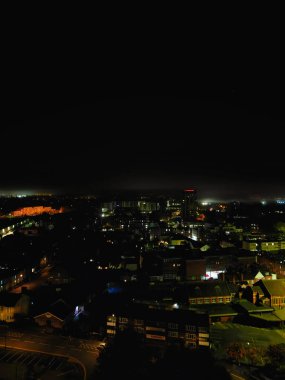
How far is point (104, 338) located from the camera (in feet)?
21.0

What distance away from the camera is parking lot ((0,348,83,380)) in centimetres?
507

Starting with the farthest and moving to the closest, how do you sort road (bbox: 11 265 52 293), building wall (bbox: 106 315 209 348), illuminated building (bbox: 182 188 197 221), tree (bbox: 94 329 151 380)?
illuminated building (bbox: 182 188 197 221), road (bbox: 11 265 52 293), building wall (bbox: 106 315 209 348), tree (bbox: 94 329 151 380)

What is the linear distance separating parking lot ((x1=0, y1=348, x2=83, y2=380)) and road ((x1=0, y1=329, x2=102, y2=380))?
0.48 ft

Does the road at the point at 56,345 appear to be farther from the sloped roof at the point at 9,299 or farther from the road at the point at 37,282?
the road at the point at 37,282

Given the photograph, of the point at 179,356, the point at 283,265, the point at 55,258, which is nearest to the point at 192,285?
the point at 179,356

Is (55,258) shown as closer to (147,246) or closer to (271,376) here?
(147,246)

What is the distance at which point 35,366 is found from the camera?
208 inches

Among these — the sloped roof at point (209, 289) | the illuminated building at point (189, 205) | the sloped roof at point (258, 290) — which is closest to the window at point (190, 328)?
the sloped roof at point (209, 289)

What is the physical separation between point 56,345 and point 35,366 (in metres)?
0.72

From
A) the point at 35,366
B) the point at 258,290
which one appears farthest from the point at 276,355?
the point at 35,366

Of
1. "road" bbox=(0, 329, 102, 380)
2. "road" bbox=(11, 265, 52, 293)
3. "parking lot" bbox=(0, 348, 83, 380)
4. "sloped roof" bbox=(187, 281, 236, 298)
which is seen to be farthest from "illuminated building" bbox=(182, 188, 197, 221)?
"parking lot" bbox=(0, 348, 83, 380)

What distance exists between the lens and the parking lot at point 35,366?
507 cm

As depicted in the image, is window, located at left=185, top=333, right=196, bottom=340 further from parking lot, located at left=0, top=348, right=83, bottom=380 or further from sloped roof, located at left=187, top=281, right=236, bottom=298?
parking lot, located at left=0, top=348, right=83, bottom=380

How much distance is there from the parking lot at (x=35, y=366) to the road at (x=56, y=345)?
0.48ft
